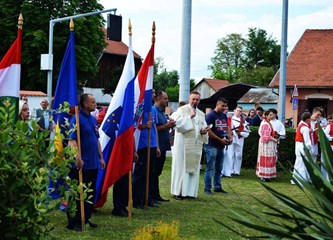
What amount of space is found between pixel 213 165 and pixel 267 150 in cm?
349

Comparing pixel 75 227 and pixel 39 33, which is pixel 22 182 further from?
pixel 39 33

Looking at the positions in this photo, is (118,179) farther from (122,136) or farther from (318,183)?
(318,183)

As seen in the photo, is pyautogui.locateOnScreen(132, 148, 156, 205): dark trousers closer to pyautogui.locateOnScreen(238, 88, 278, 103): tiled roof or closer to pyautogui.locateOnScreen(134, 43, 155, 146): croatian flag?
pyautogui.locateOnScreen(134, 43, 155, 146): croatian flag

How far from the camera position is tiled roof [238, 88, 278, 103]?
152ft

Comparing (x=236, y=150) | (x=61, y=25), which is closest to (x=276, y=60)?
(x=61, y=25)

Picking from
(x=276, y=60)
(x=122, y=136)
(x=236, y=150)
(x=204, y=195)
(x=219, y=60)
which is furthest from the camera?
(x=219, y=60)

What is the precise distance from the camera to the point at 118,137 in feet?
28.6

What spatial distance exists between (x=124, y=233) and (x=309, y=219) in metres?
4.77

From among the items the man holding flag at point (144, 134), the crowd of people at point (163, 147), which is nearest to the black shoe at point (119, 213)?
the crowd of people at point (163, 147)

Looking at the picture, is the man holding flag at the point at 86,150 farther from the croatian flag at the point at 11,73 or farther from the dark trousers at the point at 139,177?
the dark trousers at the point at 139,177

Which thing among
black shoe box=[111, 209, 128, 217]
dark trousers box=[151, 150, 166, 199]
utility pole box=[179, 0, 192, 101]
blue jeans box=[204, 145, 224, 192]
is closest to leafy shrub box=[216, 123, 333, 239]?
black shoe box=[111, 209, 128, 217]

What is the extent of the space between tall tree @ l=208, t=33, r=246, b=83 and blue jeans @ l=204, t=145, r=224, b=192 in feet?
247

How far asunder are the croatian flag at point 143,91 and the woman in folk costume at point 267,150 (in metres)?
5.56

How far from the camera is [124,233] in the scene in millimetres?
7645
